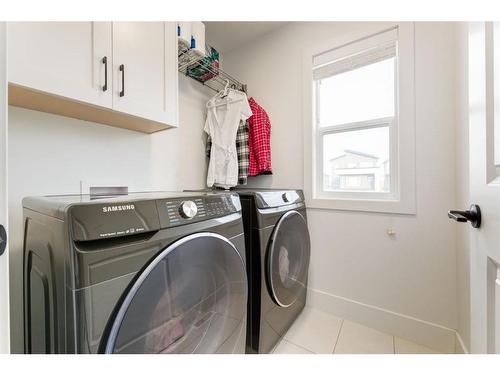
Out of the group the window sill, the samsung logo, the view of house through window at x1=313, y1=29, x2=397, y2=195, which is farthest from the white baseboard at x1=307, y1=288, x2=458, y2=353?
the samsung logo

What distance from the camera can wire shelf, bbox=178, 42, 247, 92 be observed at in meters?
1.38

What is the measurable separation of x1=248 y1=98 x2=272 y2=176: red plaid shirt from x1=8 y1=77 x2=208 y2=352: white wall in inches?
19.3

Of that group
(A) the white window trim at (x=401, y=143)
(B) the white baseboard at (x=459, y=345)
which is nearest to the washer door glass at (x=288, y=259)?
(A) the white window trim at (x=401, y=143)

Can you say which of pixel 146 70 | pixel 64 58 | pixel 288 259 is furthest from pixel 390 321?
pixel 64 58

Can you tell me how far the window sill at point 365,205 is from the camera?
51.3 inches

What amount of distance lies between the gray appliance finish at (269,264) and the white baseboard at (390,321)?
38 centimetres

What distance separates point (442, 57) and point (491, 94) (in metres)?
0.98

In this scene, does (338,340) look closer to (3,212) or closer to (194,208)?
(194,208)

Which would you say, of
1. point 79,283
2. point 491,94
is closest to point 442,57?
point 491,94

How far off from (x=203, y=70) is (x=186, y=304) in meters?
1.59

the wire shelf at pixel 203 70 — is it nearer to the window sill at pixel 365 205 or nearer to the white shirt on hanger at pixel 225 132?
the white shirt on hanger at pixel 225 132
